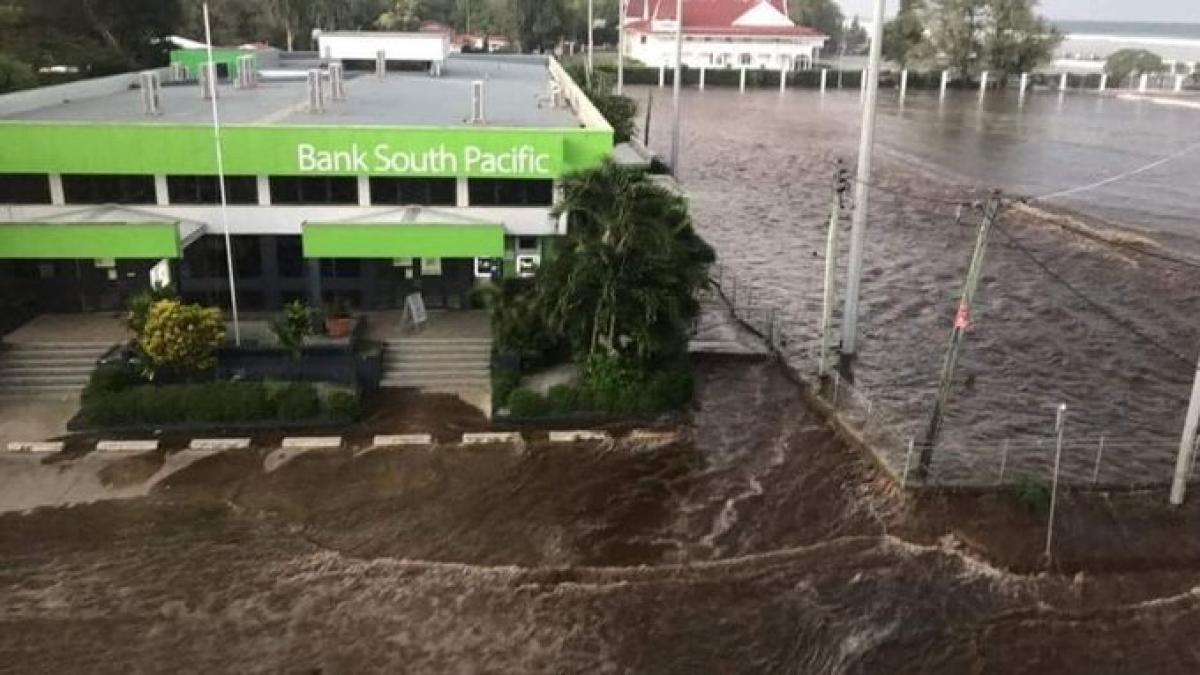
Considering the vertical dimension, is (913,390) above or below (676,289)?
below

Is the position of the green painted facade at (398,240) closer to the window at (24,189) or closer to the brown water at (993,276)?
the window at (24,189)

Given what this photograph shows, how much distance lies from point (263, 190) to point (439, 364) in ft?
24.6

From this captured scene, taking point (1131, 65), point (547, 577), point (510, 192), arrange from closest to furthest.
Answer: point (547, 577) < point (510, 192) < point (1131, 65)

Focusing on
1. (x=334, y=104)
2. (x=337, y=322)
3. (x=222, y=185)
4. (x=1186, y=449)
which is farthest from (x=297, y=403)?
(x=1186, y=449)

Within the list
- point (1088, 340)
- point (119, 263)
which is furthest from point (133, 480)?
point (1088, 340)

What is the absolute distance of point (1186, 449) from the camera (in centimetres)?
2191

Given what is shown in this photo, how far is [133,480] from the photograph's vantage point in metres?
23.6

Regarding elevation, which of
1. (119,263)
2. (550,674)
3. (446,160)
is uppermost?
(446,160)

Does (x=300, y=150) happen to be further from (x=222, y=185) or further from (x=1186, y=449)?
(x=1186, y=449)

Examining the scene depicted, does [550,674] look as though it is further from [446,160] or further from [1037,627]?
[446,160]

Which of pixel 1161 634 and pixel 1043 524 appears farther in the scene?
pixel 1043 524

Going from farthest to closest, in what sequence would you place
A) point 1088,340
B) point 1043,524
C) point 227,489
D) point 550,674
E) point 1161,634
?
point 1088,340
point 227,489
point 1043,524
point 1161,634
point 550,674

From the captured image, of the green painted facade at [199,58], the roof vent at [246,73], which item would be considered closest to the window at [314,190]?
the roof vent at [246,73]

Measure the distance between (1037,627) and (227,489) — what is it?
17236 mm
